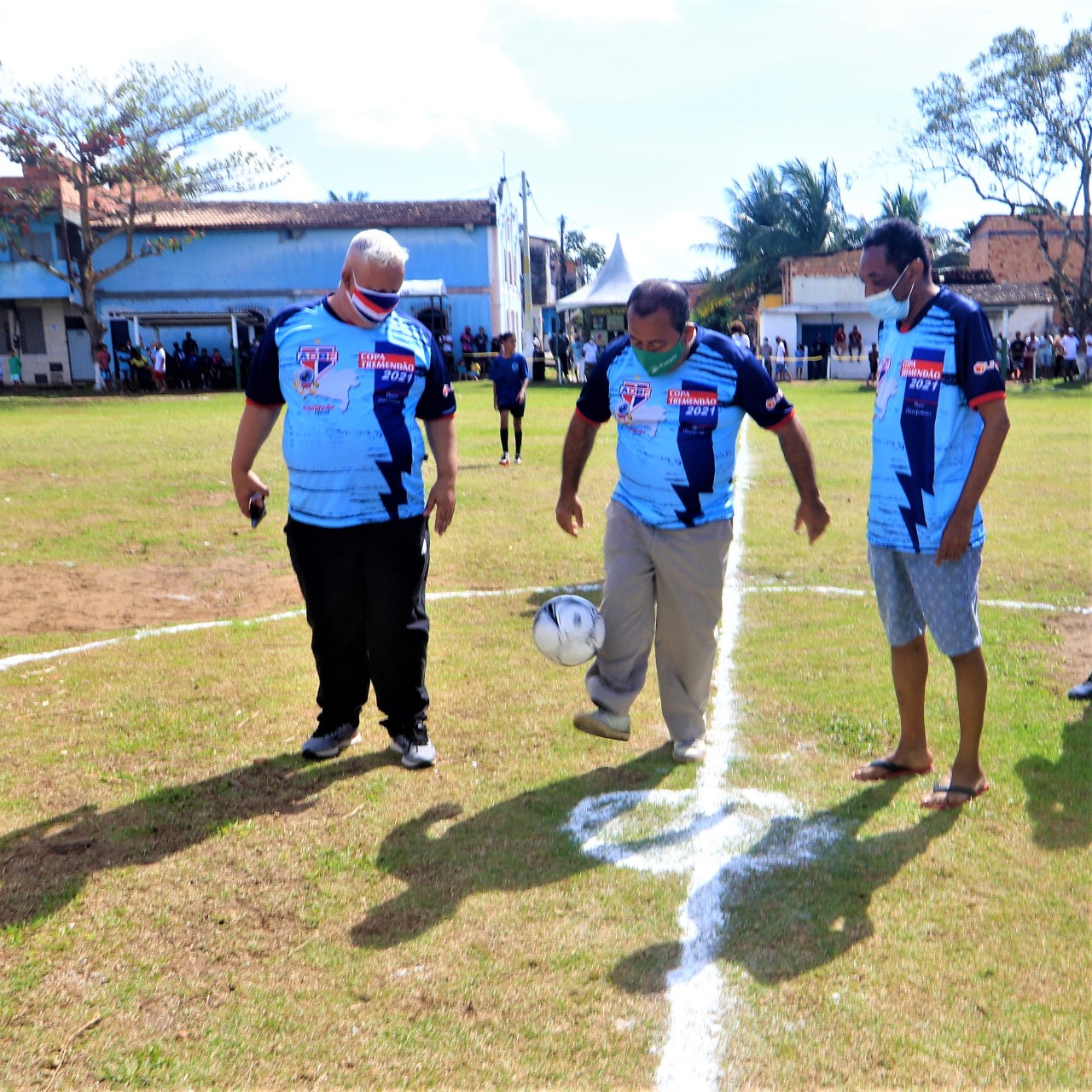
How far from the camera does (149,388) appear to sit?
40750mm

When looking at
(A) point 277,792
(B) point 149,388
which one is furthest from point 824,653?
(B) point 149,388

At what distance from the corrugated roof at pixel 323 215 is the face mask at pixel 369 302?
43.5m

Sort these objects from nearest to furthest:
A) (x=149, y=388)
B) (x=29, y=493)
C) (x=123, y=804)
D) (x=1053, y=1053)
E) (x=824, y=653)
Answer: (x=1053, y=1053) → (x=123, y=804) → (x=824, y=653) → (x=29, y=493) → (x=149, y=388)

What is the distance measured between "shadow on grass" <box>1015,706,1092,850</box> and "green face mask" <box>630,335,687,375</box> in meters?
2.17

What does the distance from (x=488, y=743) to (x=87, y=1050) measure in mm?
2413

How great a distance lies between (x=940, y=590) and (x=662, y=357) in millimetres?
1399

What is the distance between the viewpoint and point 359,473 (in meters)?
4.70

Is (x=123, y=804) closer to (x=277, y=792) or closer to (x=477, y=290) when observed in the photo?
(x=277, y=792)

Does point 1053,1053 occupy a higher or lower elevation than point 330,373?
lower

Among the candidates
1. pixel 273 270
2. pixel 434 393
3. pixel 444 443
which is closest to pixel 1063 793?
pixel 444 443

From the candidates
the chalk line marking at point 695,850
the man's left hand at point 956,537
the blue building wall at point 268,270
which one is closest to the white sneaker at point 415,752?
the chalk line marking at point 695,850

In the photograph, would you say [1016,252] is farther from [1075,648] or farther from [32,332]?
[1075,648]

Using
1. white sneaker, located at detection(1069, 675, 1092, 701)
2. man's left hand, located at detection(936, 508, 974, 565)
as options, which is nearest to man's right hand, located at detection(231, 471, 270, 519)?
man's left hand, located at detection(936, 508, 974, 565)

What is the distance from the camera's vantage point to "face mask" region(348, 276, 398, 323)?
4.64 m
